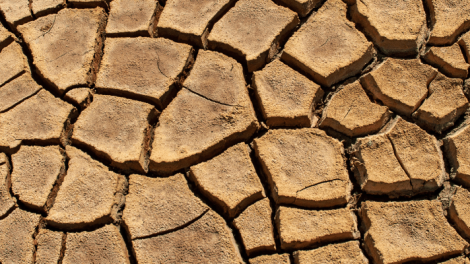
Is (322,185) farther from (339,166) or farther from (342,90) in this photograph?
(342,90)

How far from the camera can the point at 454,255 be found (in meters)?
1.63

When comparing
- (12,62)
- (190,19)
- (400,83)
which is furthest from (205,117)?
(12,62)

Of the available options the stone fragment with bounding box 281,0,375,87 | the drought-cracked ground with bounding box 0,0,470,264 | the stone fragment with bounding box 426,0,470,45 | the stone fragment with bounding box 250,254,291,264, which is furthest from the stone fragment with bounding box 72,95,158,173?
the stone fragment with bounding box 426,0,470,45

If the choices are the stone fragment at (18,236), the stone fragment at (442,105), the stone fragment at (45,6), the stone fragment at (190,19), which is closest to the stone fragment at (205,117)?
the stone fragment at (190,19)

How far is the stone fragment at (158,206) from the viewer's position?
170 cm

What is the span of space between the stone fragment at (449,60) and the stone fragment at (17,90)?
6.29 feet

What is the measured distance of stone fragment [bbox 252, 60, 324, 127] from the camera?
6.14ft

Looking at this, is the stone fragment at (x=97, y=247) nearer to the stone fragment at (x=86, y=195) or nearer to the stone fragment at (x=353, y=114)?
the stone fragment at (x=86, y=195)

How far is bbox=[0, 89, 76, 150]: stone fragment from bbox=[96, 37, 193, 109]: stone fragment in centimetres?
22

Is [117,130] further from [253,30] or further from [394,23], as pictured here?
[394,23]

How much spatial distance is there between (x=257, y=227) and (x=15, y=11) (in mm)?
1754

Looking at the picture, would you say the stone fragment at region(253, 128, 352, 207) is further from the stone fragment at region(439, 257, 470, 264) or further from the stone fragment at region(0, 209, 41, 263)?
the stone fragment at region(0, 209, 41, 263)

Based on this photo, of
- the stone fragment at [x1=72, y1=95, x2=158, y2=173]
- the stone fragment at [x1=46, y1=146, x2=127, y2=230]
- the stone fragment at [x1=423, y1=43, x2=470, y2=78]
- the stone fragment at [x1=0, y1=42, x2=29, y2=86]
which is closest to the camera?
the stone fragment at [x1=46, y1=146, x2=127, y2=230]

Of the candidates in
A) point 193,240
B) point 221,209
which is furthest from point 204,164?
point 193,240
